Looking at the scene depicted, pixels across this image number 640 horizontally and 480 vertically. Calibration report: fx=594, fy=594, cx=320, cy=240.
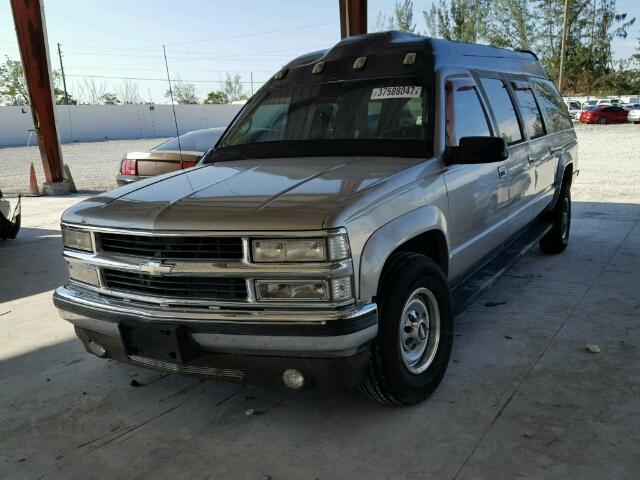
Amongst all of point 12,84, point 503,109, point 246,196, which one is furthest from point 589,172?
point 12,84

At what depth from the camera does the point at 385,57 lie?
419 centimetres

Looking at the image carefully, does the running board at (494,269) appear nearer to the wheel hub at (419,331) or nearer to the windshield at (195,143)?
the wheel hub at (419,331)

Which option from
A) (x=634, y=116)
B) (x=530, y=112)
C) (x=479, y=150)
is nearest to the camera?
(x=479, y=150)

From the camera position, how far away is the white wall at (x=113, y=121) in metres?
42.9

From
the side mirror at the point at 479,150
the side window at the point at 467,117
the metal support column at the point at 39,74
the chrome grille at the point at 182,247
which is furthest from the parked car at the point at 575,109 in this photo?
the chrome grille at the point at 182,247

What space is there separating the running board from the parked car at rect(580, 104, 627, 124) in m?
36.1

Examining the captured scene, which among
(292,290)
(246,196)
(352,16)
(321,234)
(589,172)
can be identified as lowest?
(589,172)

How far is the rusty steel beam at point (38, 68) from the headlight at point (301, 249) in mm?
11703

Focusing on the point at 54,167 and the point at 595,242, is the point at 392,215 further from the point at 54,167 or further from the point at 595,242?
the point at 54,167

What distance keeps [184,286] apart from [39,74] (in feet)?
37.8

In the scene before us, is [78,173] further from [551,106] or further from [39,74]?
[551,106]

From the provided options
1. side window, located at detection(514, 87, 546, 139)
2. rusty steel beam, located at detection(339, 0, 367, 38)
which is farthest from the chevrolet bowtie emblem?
rusty steel beam, located at detection(339, 0, 367, 38)

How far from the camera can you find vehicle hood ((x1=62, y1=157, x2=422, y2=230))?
2.70 m

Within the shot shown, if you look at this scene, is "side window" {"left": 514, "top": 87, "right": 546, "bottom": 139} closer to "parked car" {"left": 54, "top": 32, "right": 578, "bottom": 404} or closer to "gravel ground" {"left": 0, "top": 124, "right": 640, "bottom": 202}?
"parked car" {"left": 54, "top": 32, "right": 578, "bottom": 404}
